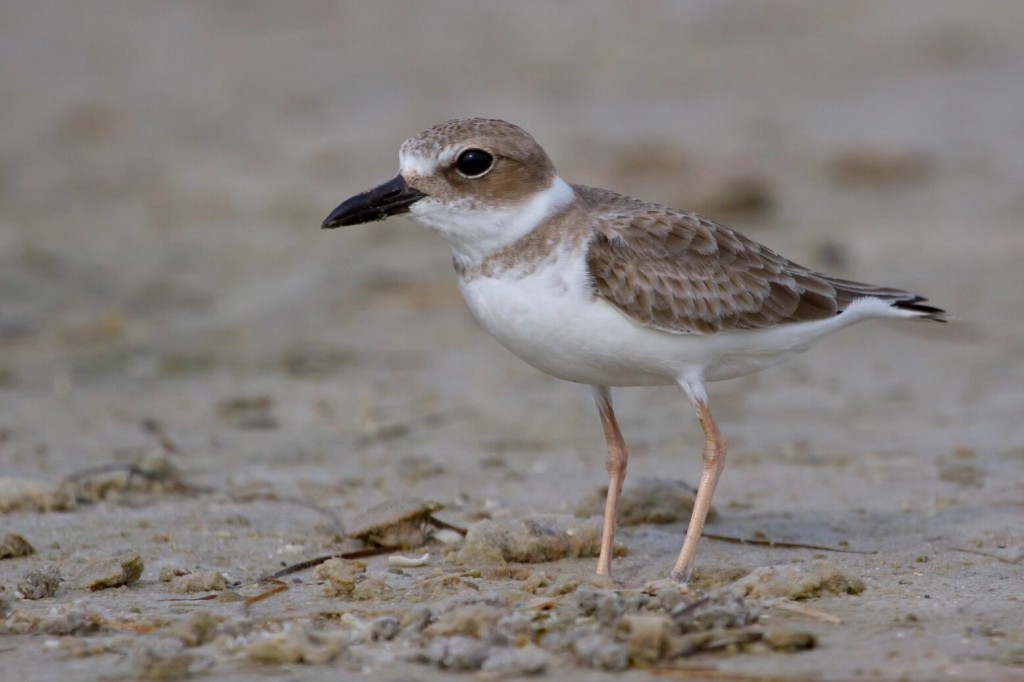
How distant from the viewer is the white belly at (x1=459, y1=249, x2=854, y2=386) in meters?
5.51

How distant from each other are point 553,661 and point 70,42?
14.6 meters

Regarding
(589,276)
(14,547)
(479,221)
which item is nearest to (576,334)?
(589,276)

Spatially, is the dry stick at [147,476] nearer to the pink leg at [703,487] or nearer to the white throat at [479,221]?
the white throat at [479,221]

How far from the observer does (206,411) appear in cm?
920

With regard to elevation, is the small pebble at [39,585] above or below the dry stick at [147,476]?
below

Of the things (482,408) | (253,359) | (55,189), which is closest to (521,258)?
(482,408)

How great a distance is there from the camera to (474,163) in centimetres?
576

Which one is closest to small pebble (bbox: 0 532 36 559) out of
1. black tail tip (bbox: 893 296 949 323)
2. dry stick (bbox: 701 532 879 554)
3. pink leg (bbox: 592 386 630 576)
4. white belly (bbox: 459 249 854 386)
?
white belly (bbox: 459 249 854 386)

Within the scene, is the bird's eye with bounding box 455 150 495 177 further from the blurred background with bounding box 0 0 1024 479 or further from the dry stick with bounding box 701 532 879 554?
the blurred background with bounding box 0 0 1024 479

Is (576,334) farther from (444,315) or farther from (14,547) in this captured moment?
(444,315)

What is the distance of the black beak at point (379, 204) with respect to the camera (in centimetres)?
576

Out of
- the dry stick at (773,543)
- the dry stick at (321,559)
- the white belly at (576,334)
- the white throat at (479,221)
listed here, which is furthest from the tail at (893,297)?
the dry stick at (321,559)

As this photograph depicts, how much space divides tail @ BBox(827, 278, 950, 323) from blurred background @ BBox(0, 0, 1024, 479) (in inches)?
78.8

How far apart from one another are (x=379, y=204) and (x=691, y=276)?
132 cm
